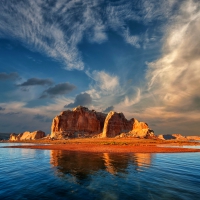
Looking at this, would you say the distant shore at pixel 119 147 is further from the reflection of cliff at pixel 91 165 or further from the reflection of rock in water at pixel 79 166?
the reflection of rock in water at pixel 79 166

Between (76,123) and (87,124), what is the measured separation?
417 inches

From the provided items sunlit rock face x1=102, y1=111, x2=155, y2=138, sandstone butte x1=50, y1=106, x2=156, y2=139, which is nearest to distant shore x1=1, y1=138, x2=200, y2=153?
sunlit rock face x1=102, y1=111, x2=155, y2=138

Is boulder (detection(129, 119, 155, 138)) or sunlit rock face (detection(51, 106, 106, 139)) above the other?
sunlit rock face (detection(51, 106, 106, 139))

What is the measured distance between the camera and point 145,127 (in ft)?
413

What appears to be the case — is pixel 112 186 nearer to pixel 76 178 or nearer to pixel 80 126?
pixel 76 178

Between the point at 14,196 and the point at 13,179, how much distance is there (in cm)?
470

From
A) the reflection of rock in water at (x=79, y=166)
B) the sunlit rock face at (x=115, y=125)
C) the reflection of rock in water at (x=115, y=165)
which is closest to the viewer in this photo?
the reflection of rock in water at (x=79, y=166)

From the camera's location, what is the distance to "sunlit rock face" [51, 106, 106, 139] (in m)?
148

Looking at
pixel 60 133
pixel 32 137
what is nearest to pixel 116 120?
pixel 60 133

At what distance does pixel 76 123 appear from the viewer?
500 ft

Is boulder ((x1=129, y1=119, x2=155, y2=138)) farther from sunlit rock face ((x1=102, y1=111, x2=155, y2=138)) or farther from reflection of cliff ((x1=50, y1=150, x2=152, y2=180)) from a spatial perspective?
reflection of cliff ((x1=50, y1=150, x2=152, y2=180))

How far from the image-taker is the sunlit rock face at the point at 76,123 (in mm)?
148375

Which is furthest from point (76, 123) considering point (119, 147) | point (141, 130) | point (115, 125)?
point (119, 147)

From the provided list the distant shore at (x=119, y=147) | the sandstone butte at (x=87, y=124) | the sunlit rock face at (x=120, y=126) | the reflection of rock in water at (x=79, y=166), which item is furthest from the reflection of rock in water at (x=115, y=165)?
the sandstone butte at (x=87, y=124)
